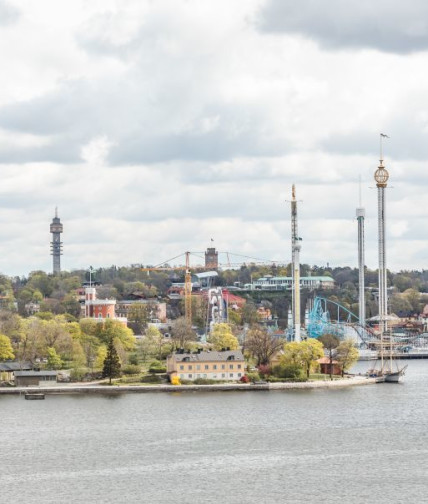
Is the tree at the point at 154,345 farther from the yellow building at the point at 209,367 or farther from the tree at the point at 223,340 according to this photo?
the yellow building at the point at 209,367

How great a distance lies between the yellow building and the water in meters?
7.73

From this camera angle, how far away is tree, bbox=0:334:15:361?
89000mm

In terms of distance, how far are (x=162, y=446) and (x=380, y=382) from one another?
1356 inches

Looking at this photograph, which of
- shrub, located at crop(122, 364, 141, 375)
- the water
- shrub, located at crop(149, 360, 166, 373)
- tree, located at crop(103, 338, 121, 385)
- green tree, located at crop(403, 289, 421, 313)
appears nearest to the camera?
the water

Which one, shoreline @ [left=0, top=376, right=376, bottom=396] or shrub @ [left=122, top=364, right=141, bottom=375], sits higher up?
shrub @ [left=122, top=364, right=141, bottom=375]

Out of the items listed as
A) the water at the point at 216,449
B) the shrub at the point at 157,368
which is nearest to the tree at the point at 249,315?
the shrub at the point at 157,368

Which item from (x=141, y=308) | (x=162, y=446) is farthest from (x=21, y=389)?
(x=141, y=308)

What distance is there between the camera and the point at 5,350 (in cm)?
8969

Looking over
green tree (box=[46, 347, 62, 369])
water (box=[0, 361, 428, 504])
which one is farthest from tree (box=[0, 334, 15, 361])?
water (box=[0, 361, 428, 504])

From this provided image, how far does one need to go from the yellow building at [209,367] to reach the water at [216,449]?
773 centimetres

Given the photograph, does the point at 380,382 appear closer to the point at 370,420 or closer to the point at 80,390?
the point at 80,390

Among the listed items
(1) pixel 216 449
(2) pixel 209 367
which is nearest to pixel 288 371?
(2) pixel 209 367

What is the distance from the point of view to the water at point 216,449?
4231cm

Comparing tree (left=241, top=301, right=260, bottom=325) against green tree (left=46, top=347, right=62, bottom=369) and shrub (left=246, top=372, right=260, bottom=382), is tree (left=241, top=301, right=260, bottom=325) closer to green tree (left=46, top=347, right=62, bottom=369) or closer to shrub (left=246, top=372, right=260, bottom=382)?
green tree (left=46, top=347, right=62, bottom=369)
